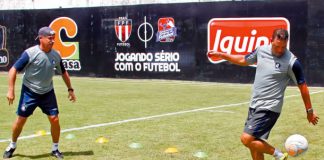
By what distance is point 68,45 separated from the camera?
87.0 ft

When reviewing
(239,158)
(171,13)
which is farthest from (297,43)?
(239,158)

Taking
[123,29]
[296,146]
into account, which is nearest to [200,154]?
[296,146]

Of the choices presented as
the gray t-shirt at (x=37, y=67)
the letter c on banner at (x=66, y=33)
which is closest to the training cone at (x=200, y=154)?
the gray t-shirt at (x=37, y=67)

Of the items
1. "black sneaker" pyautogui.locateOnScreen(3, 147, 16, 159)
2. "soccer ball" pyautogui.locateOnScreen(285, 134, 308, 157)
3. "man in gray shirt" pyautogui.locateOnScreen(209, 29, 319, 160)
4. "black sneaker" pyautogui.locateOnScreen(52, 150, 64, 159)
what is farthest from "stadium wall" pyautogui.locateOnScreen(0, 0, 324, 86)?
"black sneaker" pyautogui.locateOnScreen(3, 147, 16, 159)

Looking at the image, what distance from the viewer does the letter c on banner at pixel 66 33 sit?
26.4 m

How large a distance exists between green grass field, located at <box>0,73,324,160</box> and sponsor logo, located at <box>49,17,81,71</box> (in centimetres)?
704

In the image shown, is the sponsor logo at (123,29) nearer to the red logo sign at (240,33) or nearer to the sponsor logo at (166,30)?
the sponsor logo at (166,30)

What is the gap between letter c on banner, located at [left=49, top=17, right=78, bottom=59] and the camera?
86.7 ft

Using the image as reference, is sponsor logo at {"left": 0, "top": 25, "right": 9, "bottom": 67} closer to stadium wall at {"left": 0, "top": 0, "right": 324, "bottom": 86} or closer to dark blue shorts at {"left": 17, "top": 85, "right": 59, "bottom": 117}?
stadium wall at {"left": 0, "top": 0, "right": 324, "bottom": 86}

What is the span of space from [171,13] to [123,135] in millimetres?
14435

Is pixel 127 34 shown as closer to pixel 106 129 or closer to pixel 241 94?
pixel 241 94

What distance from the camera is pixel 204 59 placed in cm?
2312

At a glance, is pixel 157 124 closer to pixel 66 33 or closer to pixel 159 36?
pixel 159 36

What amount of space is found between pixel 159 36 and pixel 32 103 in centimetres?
1642
